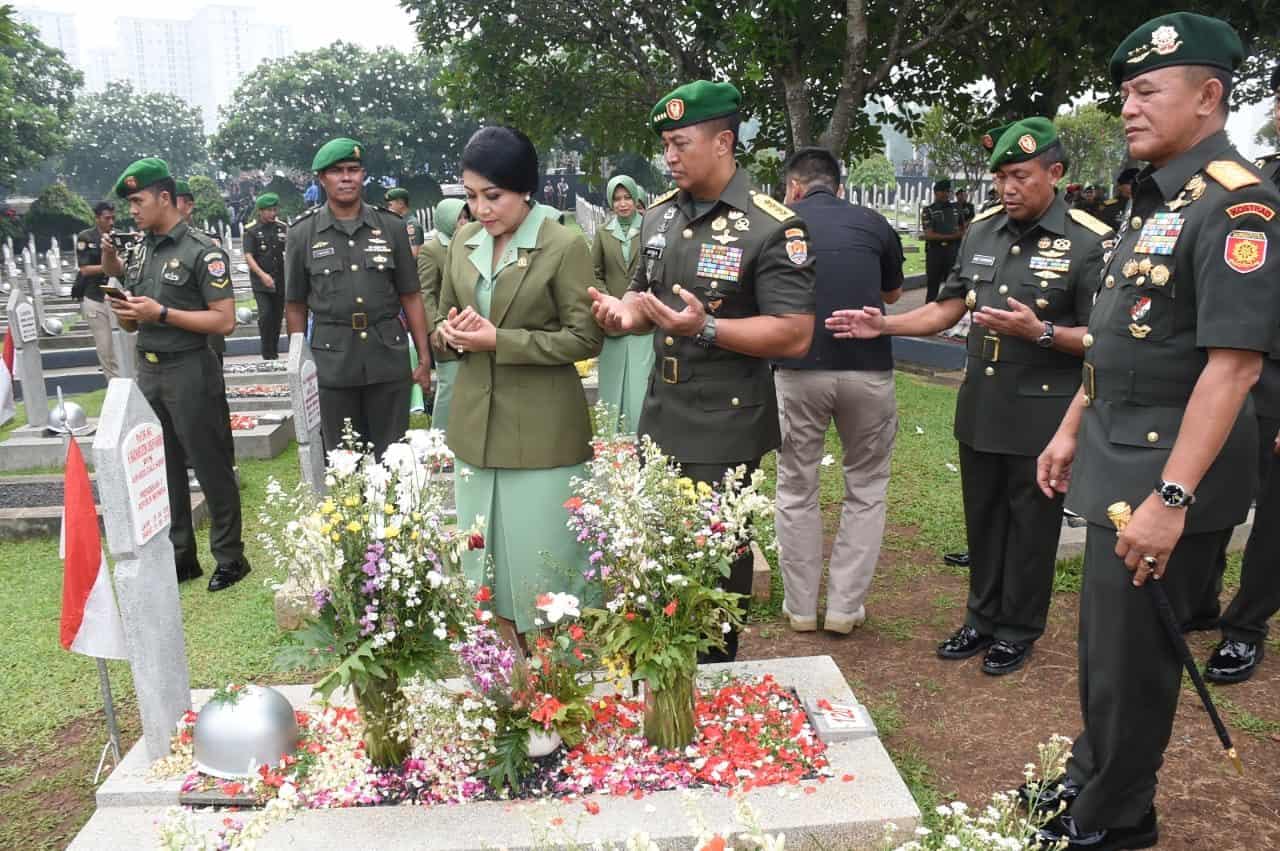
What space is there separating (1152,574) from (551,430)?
6.78 ft

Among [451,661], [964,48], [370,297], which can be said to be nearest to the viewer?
[451,661]

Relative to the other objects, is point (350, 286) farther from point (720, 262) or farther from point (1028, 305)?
point (1028, 305)

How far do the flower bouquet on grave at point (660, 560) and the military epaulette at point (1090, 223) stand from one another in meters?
1.93

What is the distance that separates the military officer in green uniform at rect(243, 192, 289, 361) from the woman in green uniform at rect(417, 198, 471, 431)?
17.5 ft

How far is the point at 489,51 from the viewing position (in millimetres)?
12461

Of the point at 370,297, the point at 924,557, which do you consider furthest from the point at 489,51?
the point at 924,557

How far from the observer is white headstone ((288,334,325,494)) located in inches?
211

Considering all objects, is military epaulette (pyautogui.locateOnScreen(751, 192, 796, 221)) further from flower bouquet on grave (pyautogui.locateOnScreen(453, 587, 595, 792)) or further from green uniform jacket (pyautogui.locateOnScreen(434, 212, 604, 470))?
flower bouquet on grave (pyautogui.locateOnScreen(453, 587, 595, 792))

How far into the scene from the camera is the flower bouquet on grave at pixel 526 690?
10.4 feet

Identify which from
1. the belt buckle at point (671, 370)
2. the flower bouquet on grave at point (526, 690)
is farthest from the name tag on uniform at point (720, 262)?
the flower bouquet on grave at point (526, 690)

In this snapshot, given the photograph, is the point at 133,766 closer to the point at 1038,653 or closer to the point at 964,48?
the point at 1038,653

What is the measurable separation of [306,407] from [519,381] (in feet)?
7.09

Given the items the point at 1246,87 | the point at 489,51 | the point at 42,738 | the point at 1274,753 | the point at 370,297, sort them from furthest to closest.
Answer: the point at 1246,87 → the point at 489,51 → the point at 370,297 → the point at 42,738 → the point at 1274,753

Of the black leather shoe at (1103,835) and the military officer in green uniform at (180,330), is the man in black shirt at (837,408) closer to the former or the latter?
the black leather shoe at (1103,835)
